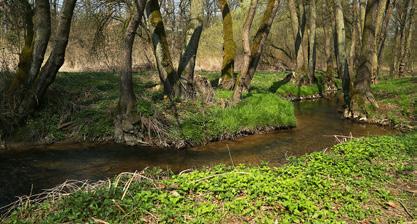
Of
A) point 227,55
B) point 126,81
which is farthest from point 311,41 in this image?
point 126,81

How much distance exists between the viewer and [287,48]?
123ft

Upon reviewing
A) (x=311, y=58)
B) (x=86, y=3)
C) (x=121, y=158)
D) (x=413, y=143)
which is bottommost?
(x=121, y=158)

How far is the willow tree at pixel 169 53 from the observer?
14.9m

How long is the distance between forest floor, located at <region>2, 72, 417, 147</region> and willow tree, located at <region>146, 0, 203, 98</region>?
0.69 metres

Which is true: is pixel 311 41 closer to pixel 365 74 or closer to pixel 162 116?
pixel 365 74

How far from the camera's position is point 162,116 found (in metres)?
13.0

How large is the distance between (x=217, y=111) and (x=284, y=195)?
8751 mm

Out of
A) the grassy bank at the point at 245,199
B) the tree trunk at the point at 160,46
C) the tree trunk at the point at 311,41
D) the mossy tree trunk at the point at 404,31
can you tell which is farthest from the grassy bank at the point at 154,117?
the mossy tree trunk at the point at 404,31

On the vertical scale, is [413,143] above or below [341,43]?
below

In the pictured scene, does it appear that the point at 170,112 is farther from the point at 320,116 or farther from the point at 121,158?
the point at 320,116

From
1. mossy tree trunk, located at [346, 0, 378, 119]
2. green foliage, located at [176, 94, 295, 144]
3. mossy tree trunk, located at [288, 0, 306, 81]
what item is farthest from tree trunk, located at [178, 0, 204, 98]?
mossy tree trunk, located at [288, 0, 306, 81]

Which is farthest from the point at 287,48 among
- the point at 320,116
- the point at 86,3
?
the point at 86,3

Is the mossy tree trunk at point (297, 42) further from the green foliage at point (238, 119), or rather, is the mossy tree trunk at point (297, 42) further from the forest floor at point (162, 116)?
the green foliage at point (238, 119)

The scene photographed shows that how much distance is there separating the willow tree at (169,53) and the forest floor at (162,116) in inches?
27.3
